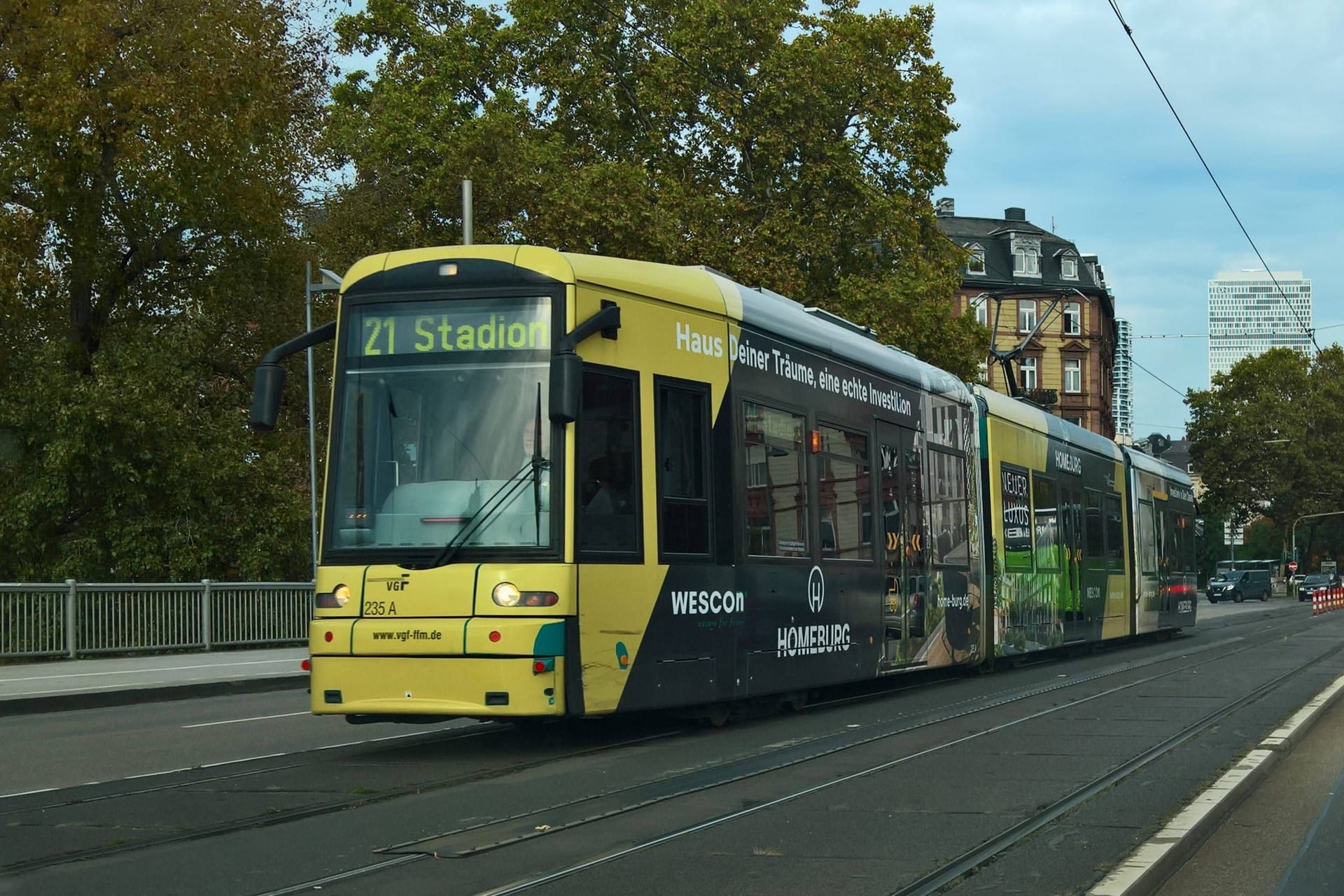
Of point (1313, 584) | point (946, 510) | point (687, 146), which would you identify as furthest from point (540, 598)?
point (1313, 584)

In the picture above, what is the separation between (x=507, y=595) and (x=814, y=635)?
3.78 metres

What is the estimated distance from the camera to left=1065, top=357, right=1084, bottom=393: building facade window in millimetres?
90375

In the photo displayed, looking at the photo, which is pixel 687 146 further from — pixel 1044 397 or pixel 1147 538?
pixel 1147 538

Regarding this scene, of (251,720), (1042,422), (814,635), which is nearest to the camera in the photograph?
(814,635)

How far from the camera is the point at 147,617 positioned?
81.8 feet

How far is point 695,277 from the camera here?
11750 mm

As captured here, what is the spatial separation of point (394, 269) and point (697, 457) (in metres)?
2.38

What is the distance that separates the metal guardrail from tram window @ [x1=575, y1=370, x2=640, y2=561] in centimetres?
1420

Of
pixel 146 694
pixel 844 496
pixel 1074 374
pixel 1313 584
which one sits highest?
pixel 1074 374

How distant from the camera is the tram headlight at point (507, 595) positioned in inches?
385

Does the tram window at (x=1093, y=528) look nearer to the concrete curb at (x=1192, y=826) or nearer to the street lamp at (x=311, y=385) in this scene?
the concrete curb at (x=1192, y=826)

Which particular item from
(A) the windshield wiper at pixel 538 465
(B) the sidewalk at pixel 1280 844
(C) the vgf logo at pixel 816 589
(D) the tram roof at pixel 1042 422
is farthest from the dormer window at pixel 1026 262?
(A) the windshield wiper at pixel 538 465

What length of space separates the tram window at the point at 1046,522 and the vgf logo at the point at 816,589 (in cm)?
802

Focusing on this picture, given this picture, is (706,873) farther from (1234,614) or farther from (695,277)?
(1234,614)
